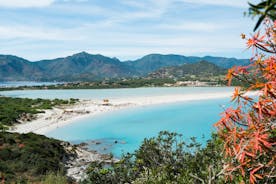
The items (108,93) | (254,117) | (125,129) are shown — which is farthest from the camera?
(108,93)

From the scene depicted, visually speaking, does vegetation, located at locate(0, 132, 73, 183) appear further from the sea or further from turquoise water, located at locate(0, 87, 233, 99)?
turquoise water, located at locate(0, 87, 233, 99)

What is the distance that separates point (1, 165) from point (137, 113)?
38.7m

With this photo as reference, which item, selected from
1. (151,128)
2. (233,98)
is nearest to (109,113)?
(151,128)

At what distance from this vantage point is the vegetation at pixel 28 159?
14792 mm

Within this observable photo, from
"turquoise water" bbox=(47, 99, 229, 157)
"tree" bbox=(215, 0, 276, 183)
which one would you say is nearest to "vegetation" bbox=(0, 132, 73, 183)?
"turquoise water" bbox=(47, 99, 229, 157)

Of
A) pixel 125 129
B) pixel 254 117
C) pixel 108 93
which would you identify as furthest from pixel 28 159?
pixel 108 93

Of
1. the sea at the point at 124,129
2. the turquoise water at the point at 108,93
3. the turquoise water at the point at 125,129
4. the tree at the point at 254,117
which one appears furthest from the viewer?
the turquoise water at the point at 108,93

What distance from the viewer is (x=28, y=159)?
58.3 feet

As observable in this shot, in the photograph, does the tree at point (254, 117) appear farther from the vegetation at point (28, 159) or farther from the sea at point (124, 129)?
the sea at point (124, 129)

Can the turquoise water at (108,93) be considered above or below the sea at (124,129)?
above

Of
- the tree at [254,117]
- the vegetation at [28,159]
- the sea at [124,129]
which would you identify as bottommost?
the sea at [124,129]

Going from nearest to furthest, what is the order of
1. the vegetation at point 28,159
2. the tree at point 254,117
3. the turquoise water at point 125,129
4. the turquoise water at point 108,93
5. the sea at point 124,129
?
the tree at point 254,117 → the vegetation at point 28,159 → the sea at point 124,129 → the turquoise water at point 125,129 → the turquoise water at point 108,93

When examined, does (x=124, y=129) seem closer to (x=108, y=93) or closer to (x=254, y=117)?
(x=254, y=117)

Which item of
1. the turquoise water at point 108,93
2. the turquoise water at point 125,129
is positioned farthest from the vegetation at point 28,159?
the turquoise water at point 108,93
